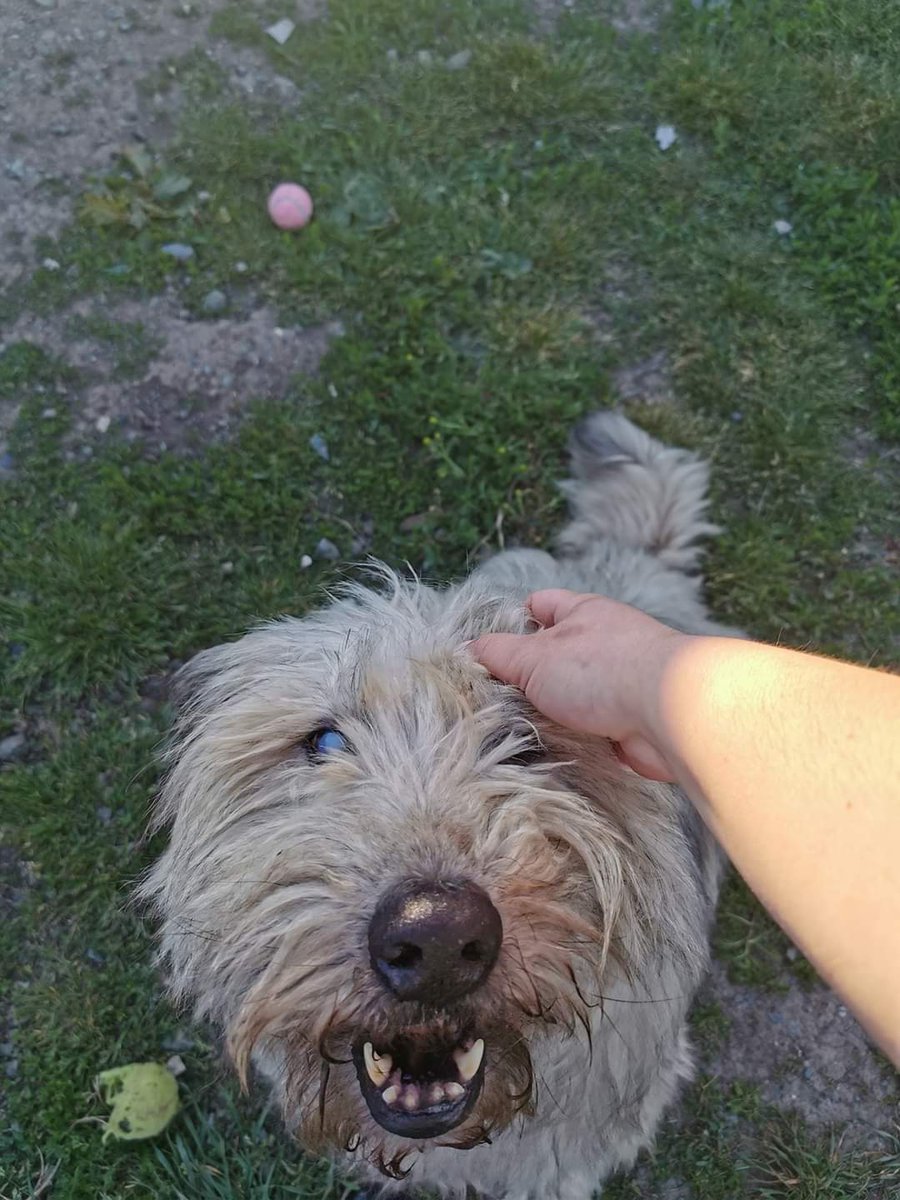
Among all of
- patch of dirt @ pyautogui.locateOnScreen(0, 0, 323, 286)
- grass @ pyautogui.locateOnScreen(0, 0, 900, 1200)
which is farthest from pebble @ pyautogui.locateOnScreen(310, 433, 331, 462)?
patch of dirt @ pyautogui.locateOnScreen(0, 0, 323, 286)

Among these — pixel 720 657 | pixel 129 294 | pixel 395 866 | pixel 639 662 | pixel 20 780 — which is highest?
pixel 720 657

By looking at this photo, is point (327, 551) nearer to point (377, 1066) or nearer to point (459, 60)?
point (377, 1066)

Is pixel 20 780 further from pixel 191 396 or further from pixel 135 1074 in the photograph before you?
pixel 191 396

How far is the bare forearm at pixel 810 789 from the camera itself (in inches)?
56.6

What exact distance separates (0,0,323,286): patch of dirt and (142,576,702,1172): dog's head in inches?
125

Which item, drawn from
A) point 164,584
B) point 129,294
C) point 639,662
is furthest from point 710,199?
point 639,662

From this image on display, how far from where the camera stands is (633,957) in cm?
220

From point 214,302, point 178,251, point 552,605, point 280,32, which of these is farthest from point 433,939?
point 280,32

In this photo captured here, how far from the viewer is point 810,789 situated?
61.2 inches

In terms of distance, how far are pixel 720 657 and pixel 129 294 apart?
3670 millimetres

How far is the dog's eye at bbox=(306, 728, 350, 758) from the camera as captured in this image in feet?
7.34

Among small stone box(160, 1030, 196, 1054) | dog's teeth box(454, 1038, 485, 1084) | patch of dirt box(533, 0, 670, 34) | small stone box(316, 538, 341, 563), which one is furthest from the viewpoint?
patch of dirt box(533, 0, 670, 34)

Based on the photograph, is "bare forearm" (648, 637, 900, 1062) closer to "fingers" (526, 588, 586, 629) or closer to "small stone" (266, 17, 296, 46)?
"fingers" (526, 588, 586, 629)

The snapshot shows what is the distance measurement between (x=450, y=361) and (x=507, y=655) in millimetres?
2589
